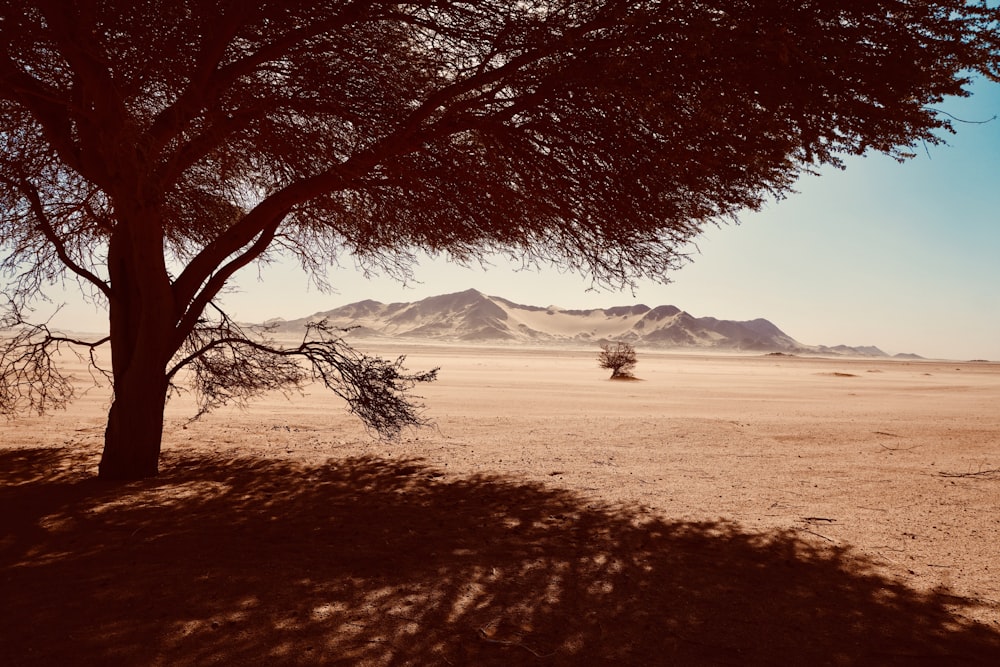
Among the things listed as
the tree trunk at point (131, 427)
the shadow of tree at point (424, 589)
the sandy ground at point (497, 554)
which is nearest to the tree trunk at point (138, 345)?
the tree trunk at point (131, 427)

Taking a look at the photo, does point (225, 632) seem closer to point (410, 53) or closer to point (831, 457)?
point (410, 53)

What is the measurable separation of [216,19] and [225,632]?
461 cm

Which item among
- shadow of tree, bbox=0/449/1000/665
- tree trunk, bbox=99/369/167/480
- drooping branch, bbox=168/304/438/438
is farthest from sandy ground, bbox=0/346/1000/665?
drooping branch, bbox=168/304/438/438

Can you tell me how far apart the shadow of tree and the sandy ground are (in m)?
0.02

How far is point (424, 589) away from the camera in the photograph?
172 inches

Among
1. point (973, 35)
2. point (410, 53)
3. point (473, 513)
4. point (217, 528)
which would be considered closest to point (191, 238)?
point (410, 53)

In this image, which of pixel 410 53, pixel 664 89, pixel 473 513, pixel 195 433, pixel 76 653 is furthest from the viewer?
pixel 195 433

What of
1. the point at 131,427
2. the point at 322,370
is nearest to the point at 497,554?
the point at 322,370

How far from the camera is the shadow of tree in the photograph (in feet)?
11.6

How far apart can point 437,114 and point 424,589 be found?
5.74 m

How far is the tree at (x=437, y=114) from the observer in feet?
17.5

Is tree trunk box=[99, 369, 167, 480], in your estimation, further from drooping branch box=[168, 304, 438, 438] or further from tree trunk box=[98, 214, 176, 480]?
drooping branch box=[168, 304, 438, 438]

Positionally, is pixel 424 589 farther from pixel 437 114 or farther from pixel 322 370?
pixel 437 114

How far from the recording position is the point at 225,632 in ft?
11.8
